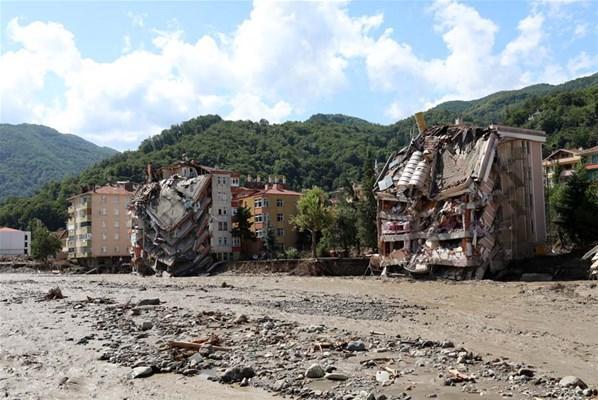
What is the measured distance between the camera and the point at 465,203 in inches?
2485

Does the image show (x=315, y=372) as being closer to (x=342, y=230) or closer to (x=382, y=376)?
(x=382, y=376)

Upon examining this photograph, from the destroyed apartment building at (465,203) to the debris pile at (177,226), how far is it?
39.6m

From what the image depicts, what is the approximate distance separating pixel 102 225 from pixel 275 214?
4932 centimetres

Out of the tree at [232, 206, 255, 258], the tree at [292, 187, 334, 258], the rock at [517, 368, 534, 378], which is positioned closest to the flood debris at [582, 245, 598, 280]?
the rock at [517, 368, 534, 378]

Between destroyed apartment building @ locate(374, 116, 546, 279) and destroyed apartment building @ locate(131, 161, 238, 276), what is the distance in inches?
1570

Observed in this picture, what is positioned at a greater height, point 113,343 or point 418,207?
point 418,207

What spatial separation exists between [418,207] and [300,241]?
5227 centimetres

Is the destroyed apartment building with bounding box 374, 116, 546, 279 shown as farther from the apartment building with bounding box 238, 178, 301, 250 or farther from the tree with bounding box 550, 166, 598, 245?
the apartment building with bounding box 238, 178, 301, 250

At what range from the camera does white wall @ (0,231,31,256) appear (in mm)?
189250

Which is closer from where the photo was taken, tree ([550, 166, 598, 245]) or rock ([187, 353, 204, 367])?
rock ([187, 353, 204, 367])

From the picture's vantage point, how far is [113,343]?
23.7 m

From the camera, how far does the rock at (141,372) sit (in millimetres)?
17594

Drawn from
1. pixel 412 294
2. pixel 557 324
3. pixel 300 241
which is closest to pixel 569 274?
pixel 412 294

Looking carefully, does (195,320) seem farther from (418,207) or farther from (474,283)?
(418,207)
